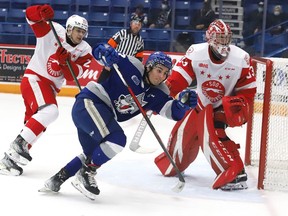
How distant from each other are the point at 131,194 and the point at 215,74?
2.80ft

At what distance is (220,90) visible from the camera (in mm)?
3637

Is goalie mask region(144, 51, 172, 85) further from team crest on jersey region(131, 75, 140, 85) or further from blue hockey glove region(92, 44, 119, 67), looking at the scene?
blue hockey glove region(92, 44, 119, 67)

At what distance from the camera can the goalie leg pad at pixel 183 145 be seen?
381 cm

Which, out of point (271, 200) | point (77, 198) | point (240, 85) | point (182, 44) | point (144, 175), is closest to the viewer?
point (77, 198)

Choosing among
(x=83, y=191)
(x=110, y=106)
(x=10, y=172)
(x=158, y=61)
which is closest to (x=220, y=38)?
(x=158, y=61)

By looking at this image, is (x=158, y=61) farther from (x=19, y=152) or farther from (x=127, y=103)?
(x=19, y=152)

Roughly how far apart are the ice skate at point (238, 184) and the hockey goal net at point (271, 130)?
9 cm

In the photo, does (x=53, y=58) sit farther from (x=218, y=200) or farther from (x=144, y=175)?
(x=218, y=200)

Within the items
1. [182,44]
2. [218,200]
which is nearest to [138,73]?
[218,200]

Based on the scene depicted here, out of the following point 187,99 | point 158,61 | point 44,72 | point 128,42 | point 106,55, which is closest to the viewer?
point 106,55

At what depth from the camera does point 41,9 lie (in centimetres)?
370

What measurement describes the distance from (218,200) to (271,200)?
300 millimetres

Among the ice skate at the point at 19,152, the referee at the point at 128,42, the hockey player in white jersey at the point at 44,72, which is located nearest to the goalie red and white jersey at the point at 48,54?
the hockey player in white jersey at the point at 44,72

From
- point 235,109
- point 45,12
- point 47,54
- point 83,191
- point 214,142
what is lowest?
point 83,191
